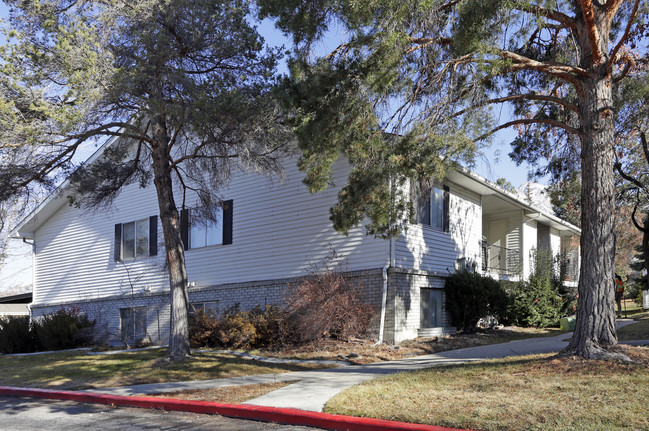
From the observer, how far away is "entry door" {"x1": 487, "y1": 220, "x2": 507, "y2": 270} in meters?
24.1

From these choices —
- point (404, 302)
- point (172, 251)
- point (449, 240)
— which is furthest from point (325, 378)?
point (449, 240)

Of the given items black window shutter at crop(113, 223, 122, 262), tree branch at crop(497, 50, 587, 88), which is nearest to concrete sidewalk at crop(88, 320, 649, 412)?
tree branch at crop(497, 50, 587, 88)

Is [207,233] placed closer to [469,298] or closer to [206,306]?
[206,306]

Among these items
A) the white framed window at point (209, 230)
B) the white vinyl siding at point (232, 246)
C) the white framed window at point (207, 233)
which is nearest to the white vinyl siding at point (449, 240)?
the white vinyl siding at point (232, 246)

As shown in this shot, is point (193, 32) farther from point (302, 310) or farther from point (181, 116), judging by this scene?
point (302, 310)

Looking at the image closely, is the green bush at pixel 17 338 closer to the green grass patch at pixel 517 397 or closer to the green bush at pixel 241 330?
the green bush at pixel 241 330

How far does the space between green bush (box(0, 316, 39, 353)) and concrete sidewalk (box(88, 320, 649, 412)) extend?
12226mm

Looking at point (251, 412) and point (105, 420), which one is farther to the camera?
point (105, 420)

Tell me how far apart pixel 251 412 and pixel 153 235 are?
15.3 metres

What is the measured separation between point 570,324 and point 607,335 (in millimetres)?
10979

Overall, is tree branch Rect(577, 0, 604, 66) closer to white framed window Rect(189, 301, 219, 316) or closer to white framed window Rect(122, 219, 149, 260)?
white framed window Rect(189, 301, 219, 316)

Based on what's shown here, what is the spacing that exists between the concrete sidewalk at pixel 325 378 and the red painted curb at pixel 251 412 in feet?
0.95

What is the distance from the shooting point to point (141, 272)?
22.8 metres

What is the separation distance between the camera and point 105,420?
28.2 ft
